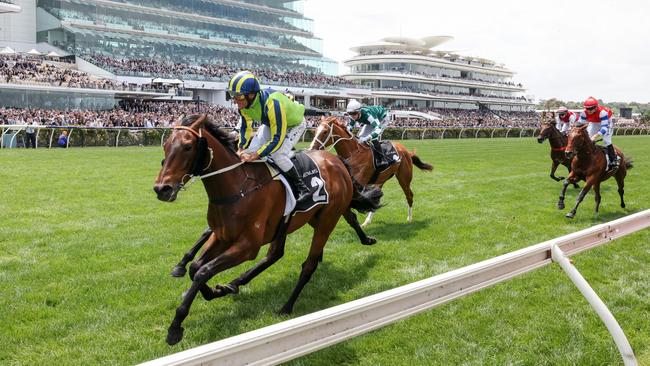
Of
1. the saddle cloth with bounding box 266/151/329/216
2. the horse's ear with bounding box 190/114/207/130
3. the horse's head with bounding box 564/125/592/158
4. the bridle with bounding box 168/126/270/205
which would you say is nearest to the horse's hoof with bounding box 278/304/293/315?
the saddle cloth with bounding box 266/151/329/216

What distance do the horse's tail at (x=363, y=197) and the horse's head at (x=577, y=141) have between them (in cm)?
466

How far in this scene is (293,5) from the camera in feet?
249

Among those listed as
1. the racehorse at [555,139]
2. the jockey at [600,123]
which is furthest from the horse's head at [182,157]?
the racehorse at [555,139]

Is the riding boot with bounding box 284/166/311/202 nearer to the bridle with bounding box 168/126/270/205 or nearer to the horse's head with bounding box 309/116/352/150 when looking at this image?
the bridle with bounding box 168/126/270/205

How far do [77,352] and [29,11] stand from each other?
62.2 metres

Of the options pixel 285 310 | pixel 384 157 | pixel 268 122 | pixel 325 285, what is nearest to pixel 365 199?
pixel 325 285

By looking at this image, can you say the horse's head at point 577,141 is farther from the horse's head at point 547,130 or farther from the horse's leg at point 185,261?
the horse's leg at point 185,261

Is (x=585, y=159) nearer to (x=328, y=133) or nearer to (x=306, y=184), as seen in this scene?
(x=328, y=133)

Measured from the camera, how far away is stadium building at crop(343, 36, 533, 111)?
8362cm

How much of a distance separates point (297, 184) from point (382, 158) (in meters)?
3.84

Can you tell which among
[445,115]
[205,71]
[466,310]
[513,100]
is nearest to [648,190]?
[466,310]

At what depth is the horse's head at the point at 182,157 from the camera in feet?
12.4

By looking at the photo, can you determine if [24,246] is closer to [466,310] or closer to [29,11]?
[466,310]

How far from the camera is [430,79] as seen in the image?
87.2 metres
